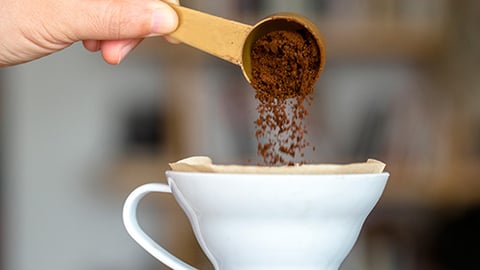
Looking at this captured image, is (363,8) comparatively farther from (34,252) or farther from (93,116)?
(34,252)

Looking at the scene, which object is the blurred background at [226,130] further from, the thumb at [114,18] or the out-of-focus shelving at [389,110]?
the thumb at [114,18]

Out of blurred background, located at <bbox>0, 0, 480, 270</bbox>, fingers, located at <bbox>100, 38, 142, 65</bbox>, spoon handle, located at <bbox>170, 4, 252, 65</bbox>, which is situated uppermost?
spoon handle, located at <bbox>170, 4, 252, 65</bbox>

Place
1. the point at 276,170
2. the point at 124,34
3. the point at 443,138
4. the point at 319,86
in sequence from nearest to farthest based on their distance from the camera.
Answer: the point at 276,170 → the point at 124,34 → the point at 443,138 → the point at 319,86

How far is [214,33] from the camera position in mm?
711

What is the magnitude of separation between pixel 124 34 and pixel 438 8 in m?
Answer: 1.58

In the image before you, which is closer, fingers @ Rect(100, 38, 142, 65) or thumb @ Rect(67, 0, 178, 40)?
thumb @ Rect(67, 0, 178, 40)

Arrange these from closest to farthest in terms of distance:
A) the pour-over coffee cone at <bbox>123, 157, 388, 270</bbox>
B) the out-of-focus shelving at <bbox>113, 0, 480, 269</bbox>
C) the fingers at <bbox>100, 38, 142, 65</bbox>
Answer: the pour-over coffee cone at <bbox>123, 157, 388, 270</bbox> → the fingers at <bbox>100, 38, 142, 65</bbox> → the out-of-focus shelving at <bbox>113, 0, 480, 269</bbox>

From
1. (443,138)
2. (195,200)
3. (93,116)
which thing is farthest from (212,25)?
(93,116)

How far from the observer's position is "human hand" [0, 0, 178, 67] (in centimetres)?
84

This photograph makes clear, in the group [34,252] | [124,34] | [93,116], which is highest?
[124,34]

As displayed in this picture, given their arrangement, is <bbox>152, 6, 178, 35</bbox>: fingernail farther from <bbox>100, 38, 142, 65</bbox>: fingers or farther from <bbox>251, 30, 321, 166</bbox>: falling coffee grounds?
<bbox>100, 38, 142, 65</bbox>: fingers

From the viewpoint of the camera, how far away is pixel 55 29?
904 mm

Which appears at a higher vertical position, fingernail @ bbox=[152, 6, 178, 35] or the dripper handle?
fingernail @ bbox=[152, 6, 178, 35]

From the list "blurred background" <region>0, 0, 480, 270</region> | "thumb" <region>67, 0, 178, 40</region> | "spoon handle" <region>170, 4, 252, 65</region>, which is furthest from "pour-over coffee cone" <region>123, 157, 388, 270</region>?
"blurred background" <region>0, 0, 480, 270</region>
